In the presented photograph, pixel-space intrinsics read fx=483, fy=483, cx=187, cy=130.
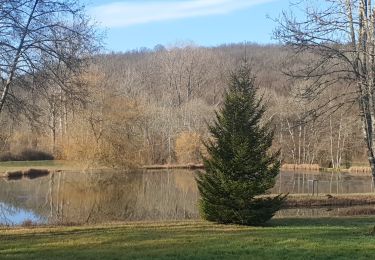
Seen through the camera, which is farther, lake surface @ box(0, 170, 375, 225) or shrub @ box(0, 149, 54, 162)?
shrub @ box(0, 149, 54, 162)

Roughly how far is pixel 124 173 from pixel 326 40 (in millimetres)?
36558

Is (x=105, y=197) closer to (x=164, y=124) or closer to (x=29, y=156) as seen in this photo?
(x=29, y=156)

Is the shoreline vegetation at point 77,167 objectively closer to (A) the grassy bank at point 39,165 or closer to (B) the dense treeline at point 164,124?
(A) the grassy bank at point 39,165

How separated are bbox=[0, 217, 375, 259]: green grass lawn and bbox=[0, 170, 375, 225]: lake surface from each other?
7.96 m

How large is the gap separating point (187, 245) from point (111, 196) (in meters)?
21.1

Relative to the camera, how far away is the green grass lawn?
368 inches

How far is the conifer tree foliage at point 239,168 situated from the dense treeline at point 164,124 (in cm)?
350

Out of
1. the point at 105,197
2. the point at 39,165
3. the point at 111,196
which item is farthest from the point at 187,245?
the point at 39,165

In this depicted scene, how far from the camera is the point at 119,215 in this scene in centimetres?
2317

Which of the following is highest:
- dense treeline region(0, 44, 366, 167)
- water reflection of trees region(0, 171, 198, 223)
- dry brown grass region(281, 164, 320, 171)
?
dense treeline region(0, 44, 366, 167)

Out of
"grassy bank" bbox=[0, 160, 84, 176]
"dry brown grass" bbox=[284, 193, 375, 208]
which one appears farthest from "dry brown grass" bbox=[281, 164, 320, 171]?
"dry brown grass" bbox=[284, 193, 375, 208]

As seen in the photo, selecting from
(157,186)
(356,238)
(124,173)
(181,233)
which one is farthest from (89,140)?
(356,238)

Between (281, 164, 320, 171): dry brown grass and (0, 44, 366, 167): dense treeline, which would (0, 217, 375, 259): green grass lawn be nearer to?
(0, 44, 366, 167): dense treeline

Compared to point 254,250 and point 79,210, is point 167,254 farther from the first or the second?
point 79,210
